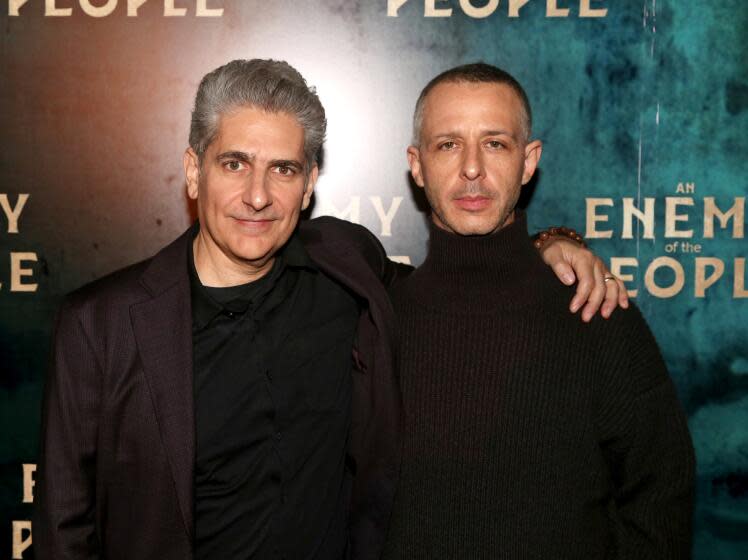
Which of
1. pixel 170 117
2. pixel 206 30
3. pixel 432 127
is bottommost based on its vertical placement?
pixel 432 127

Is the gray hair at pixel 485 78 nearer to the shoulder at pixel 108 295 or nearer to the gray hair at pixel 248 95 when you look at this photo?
the gray hair at pixel 248 95

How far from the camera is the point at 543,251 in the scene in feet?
5.83

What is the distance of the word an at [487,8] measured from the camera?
7.74 ft

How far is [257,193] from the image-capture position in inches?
61.2

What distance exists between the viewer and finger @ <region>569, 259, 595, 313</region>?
1.59m

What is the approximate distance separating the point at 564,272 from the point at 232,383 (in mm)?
875

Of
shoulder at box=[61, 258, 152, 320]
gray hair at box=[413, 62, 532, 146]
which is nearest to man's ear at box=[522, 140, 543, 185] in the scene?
gray hair at box=[413, 62, 532, 146]

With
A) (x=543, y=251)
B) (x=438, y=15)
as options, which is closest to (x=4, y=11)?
(x=438, y=15)

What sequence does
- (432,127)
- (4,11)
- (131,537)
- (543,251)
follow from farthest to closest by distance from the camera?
(4,11) < (543,251) < (432,127) < (131,537)

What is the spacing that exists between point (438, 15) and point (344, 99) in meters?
0.45

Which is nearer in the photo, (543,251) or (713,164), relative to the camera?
(543,251)

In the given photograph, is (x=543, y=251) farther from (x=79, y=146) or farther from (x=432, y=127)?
(x=79, y=146)

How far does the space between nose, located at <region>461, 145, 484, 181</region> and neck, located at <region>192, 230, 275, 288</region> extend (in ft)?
1.79

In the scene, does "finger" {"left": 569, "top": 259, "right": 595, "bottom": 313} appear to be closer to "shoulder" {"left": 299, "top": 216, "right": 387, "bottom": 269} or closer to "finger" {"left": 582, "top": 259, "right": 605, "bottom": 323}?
"finger" {"left": 582, "top": 259, "right": 605, "bottom": 323}
